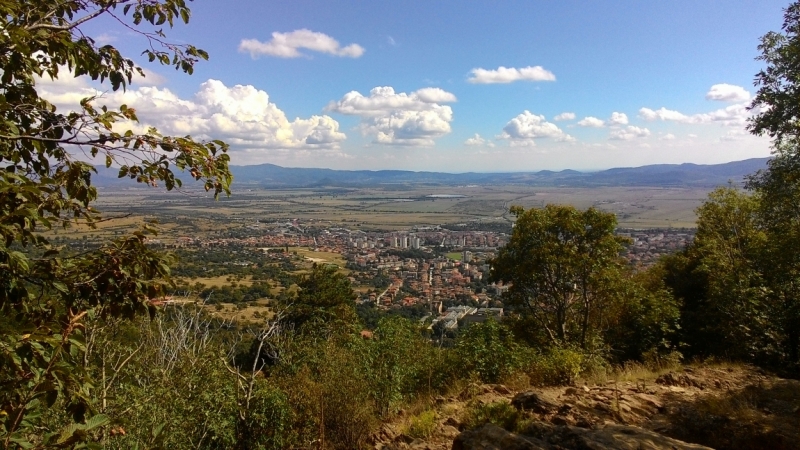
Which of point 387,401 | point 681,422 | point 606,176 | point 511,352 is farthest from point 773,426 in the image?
point 606,176

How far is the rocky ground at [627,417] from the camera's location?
13.1 ft

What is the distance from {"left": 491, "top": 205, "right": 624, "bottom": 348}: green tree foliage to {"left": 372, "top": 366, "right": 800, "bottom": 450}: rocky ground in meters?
3.45

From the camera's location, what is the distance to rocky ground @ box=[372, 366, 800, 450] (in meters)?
4.00

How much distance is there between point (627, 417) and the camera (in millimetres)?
4895

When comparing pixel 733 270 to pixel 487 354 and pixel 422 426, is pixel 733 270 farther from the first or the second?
pixel 422 426

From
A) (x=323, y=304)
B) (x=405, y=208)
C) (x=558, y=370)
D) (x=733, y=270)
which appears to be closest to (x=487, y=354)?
(x=558, y=370)

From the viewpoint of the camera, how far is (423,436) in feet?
17.3

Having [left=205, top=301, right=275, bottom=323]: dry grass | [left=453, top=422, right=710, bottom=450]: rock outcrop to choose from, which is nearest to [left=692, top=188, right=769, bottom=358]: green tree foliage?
[left=453, top=422, right=710, bottom=450]: rock outcrop

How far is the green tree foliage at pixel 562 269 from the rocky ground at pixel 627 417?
345 centimetres

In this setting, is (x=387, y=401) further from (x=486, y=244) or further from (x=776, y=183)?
(x=486, y=244)

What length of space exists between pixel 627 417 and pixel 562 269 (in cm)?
566

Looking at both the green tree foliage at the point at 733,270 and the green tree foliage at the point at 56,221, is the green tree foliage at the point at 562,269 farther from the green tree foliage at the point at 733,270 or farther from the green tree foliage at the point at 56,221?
the green tree foliage at the point at 56,221

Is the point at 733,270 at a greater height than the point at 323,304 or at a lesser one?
greater

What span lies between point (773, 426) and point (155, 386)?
676cm
